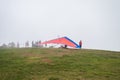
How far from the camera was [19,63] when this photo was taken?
1029 inches

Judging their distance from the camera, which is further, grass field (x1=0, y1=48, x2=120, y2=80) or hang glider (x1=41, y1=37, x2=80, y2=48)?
hang glider (x1=41, y1=37, x2=80, y2=48)

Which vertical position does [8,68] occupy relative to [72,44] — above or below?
below

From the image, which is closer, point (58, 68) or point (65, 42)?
point (58, 68)

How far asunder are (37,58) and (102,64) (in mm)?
9024

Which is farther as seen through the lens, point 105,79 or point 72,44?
point 72,44

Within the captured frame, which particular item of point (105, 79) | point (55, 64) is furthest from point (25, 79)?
point (105, 79)

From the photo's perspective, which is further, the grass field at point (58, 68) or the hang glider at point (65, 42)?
the hang glider at point (65, 42)

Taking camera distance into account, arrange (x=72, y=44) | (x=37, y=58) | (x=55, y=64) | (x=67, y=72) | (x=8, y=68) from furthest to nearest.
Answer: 1. (x=72, y=44)
2. (x=37, y=58)
3. (x=55, y=64)
4. (x=8, y=68)
5. (x=67, y=72)

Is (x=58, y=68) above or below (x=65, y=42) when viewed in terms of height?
below

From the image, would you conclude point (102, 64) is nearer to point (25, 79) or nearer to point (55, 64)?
point (55, 64)

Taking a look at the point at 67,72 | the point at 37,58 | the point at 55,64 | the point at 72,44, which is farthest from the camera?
the point at 72,44

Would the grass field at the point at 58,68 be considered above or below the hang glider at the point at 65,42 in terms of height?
below

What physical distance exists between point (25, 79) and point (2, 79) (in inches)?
91.9

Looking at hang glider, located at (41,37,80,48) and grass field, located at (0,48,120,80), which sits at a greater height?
hang glider, located at (41,37,80,48)
